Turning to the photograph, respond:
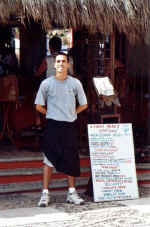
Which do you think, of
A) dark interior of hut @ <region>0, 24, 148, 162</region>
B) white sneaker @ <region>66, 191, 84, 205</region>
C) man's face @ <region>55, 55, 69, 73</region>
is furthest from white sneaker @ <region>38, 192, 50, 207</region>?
dark interior of hut @ <region>0, 24, 148, 162</region>

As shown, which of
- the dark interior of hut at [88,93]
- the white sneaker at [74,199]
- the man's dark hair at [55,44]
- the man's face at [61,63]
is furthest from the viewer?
the dark interior of hut at [88,93]

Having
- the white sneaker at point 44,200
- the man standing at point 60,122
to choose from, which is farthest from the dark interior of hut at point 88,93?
the white sneaker at point 44,200

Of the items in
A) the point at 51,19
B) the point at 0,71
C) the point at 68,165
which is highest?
the point at 51,19

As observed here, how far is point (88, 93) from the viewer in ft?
28.8

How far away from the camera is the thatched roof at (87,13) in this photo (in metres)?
6.69

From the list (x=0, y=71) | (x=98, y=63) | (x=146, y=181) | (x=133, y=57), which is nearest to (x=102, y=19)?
(x=98, y=63)

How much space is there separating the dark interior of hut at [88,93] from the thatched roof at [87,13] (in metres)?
0.84

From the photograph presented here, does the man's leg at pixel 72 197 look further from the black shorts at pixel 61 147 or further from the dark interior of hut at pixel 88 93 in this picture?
the dark interior of hut at pixel 88 93

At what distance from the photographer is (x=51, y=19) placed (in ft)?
22.7

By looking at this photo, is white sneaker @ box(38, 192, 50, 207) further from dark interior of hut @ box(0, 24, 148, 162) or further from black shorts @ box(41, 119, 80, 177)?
dark interior of hut @ box(0, 24, 148, 162)

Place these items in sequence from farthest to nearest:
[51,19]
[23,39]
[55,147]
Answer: [23,39], [51,19], [55,147]

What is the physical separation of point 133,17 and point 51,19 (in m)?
1.19

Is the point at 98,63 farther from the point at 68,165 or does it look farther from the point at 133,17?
the point at 68,165

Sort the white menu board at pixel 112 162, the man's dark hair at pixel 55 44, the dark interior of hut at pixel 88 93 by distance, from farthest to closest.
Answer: the dark interior of hut at pixel 88 93 < the man's dark hair at pixel 55 44 < the white menu board at pixel 112 162
